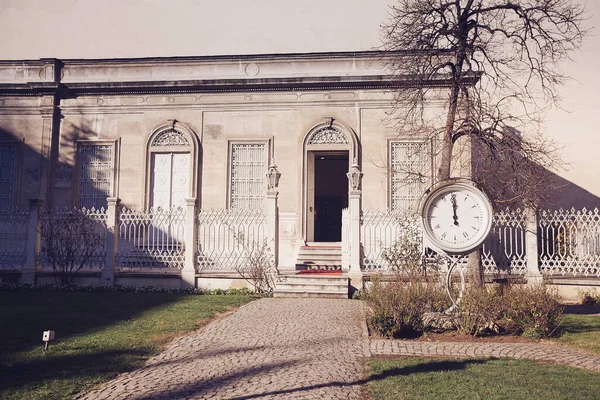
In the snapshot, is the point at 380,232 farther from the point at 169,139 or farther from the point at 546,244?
the point at 169,139

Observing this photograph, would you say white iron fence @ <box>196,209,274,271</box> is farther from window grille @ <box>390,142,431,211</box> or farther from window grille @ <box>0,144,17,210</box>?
window grille @ <box>0,144,17,210</box>

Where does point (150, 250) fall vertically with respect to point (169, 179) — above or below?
below

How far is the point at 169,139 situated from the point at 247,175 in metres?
2.73

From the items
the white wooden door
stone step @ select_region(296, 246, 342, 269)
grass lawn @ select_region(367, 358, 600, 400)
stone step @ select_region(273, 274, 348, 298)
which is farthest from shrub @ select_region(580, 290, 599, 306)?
the white wooden door

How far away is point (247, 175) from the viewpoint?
16328mm

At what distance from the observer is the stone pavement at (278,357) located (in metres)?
4.92

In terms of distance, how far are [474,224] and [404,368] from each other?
10.5ft

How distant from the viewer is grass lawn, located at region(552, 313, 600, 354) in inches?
289

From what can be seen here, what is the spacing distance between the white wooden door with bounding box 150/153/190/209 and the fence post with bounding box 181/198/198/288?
3607 millimetres

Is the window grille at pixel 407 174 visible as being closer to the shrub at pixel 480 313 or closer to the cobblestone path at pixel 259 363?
the cobblestone path at pixel 259 363

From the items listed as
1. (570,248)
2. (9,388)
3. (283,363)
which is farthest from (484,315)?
(9,388)

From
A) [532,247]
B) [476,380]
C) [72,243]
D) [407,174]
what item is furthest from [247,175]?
[476,380]

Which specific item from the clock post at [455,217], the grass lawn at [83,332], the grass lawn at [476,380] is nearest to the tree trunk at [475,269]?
the clock post at [455,217]

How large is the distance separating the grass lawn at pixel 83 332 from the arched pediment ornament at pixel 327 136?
20.1 ft
